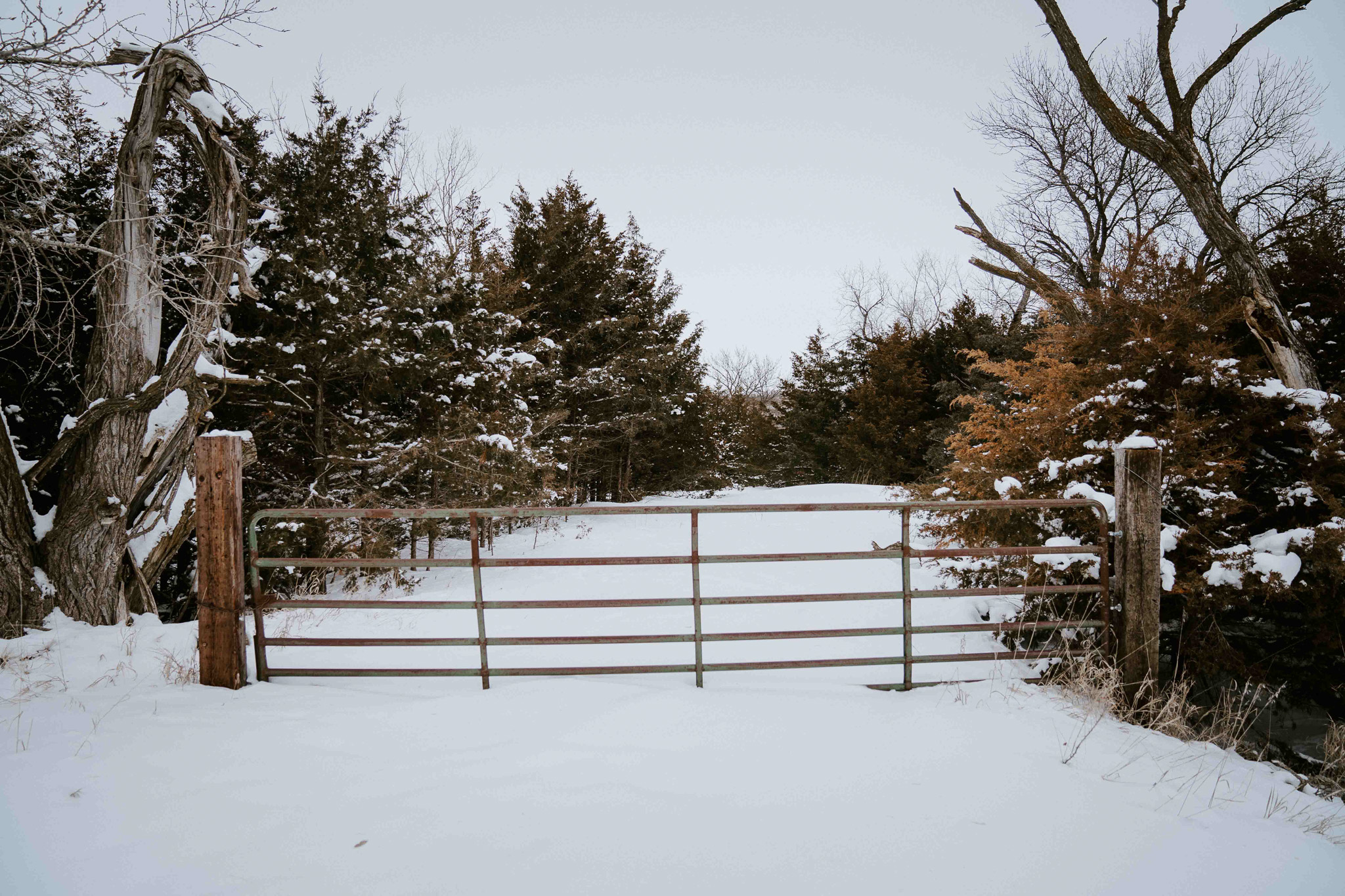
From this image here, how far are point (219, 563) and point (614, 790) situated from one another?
3071 mm

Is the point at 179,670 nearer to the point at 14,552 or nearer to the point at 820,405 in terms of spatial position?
the point at 14,552

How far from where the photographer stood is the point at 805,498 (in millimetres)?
17266

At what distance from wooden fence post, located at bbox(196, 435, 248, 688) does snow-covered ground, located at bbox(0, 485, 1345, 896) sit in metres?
0.22

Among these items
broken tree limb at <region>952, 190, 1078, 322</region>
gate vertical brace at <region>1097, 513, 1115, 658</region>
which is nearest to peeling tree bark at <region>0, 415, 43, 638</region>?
gate vertical brace at <region>1097, 513, 1115, 658</region>

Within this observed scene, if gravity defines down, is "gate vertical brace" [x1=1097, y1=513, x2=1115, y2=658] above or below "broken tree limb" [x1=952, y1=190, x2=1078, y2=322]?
below

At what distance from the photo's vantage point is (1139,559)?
4191 mm

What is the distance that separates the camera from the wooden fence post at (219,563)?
13.0 feet

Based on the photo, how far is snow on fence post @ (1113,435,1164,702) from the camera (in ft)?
13.6

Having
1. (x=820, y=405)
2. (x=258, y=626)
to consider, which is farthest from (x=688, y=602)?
(x=820, y=405)

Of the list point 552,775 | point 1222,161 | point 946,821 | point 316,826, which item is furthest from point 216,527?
point 1222,161

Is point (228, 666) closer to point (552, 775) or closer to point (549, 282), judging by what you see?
point (552, 775)

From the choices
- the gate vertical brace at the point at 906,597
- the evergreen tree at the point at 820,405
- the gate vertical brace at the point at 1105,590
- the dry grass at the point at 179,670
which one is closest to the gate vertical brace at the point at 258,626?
the dry grass at the point at 179,670

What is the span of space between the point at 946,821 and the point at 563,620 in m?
4.42

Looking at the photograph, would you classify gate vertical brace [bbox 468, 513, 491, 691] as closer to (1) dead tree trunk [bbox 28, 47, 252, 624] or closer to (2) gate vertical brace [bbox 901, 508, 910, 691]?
(2) gate vertical brace [bbox 901, 508, 910, 691]
